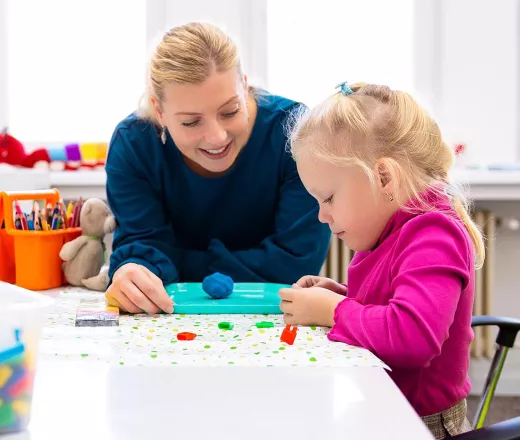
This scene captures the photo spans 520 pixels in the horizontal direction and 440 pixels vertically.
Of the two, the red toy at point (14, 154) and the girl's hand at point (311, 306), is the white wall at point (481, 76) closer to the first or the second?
the red toy at point (14, 154)

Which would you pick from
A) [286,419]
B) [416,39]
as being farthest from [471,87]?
[286,419]

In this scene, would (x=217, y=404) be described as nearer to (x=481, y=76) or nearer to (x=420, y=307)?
(x=420, y=307)

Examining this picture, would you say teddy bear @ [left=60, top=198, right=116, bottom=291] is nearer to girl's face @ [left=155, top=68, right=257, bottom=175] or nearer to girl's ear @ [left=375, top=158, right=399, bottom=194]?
girl's face @ [left=155, top=68, right=257, bottom=175]

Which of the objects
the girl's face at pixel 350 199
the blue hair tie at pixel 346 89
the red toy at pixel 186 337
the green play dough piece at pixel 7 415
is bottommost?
the red toy at pixel 186 337

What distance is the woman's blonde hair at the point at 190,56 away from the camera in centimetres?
125

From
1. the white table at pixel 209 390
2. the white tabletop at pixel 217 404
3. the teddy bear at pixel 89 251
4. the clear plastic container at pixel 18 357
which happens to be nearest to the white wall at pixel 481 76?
the teddy bear at pixel 89 251

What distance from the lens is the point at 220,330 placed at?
3.23ft

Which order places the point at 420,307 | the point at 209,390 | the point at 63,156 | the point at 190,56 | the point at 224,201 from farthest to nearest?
the point at 63,156 < the point at 224,201 < the point at 190,56 < the point at 420,307 < the point at 209,390

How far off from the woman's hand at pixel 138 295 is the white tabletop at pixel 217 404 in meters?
0.28

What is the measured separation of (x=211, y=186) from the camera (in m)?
1.45

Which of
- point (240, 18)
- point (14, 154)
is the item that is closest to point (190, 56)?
point (14, 154)

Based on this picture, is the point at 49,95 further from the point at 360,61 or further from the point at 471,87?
the point at 471,87

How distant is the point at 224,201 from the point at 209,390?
798 millimetres

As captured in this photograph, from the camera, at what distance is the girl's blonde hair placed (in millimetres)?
975
